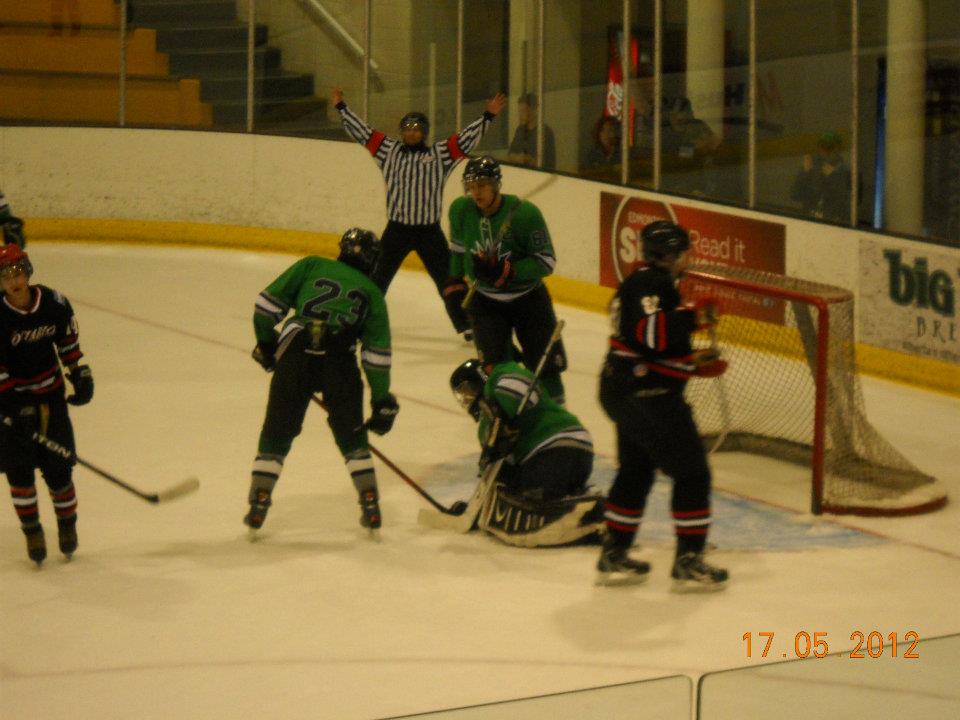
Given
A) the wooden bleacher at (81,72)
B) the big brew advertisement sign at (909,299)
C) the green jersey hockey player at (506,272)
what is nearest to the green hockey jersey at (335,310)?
the green jersey hockey player at (506,272)

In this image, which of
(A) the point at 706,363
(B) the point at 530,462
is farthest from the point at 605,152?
(A) the point at 706,363

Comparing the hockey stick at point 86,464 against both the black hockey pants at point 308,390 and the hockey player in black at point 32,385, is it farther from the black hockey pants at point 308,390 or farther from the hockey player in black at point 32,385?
the black hockey pants at point 308,390

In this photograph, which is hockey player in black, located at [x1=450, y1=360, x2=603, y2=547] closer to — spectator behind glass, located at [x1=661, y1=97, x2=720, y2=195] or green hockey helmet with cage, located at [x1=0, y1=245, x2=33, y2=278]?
green hockey helmet with cage, located at [x1=0, y1=245, x2=33, y2=278]

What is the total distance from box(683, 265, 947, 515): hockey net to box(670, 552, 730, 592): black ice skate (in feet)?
2.98

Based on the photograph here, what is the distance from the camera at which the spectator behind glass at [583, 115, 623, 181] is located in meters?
9.19

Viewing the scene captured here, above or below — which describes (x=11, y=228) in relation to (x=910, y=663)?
above

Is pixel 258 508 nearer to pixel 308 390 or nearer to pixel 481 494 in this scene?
pixel 308 390

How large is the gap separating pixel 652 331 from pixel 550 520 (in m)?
0.87

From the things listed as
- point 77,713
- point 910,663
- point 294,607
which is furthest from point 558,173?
point 910,663

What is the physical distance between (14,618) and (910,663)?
2.65 metres

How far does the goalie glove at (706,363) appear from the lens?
4613mm

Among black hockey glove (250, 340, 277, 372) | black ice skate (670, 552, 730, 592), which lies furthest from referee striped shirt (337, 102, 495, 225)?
black ice skate (670, 552, 730, 592)

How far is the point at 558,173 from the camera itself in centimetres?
943

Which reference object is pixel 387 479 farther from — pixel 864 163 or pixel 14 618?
pixel 864 163
